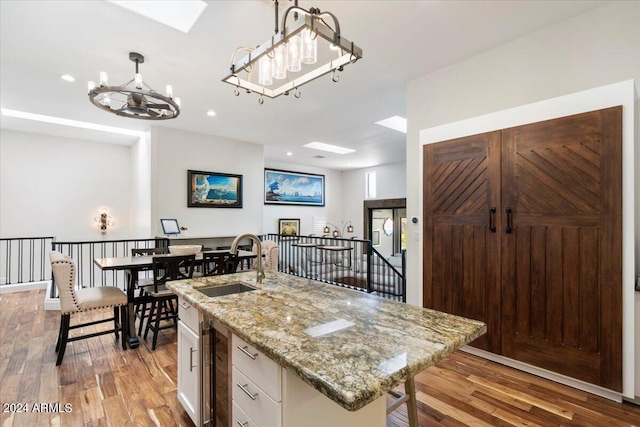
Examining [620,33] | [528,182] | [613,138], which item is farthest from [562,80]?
[528,182]

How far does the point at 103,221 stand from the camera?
6770mm

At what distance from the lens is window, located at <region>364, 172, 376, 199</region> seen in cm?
962

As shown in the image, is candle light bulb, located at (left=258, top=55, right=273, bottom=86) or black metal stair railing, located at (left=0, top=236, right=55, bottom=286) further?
black metal stair railing, located at (left=0, top=236, right=55, bottom=286)

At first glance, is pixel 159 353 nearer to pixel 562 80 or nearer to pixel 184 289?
pixel 184 289

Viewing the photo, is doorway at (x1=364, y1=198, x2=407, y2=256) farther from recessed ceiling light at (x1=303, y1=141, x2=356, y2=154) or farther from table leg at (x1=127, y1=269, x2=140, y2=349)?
table leg at (x1=127, y1=269, x2=140, y2=349)

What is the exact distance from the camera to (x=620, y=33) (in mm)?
2295

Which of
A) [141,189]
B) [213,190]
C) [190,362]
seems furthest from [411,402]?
[141,189]

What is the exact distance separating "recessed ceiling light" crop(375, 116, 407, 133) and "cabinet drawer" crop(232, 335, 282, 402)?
4.56 m

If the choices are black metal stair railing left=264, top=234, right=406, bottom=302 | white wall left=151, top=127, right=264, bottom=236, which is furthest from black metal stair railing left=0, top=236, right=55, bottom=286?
black metal stair railing left=264, top=234, right=406, bottom=302

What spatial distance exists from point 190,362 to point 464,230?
2.56 metres

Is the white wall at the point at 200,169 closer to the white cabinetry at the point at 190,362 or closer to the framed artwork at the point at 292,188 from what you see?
the framed artwork at the point at 292,188

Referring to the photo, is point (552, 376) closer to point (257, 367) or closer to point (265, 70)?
point (257, 367)

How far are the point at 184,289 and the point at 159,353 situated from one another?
5.16ft

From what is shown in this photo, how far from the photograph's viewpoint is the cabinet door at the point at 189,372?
5.85 feet
